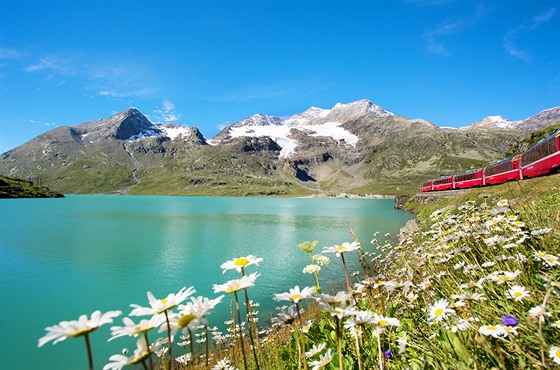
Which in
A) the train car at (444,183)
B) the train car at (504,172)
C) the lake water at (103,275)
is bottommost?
the lake water at (103,275)

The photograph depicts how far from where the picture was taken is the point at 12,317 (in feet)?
57.6

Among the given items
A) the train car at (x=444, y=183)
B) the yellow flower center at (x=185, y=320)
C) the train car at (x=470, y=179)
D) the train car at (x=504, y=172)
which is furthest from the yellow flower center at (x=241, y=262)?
the train car at (x=444, y=183)

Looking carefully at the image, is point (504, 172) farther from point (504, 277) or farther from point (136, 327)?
point (136, 327)

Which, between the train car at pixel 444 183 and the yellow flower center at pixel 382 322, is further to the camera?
the train car at pixel 444 183

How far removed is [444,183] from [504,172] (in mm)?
37829

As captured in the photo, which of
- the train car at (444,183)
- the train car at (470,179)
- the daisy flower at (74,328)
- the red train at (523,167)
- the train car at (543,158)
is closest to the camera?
the daisy flower at (74,328)

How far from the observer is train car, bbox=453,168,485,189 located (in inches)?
2247

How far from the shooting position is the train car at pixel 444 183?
76688 millimetres

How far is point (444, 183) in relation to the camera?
81.2m

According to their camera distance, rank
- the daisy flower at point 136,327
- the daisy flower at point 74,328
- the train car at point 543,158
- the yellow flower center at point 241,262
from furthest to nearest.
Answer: the train car at point 543,158, the yellow flower center at point 241,262, the daisy flower at point 136,327, the daisy flower at point 74,328

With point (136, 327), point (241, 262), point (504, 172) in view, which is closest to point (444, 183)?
point (504, 172)

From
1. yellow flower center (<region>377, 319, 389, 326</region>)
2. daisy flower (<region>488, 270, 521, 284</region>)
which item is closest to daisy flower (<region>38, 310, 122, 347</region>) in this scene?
yellow flower center (<region>377, 319, 389, 326</region>)

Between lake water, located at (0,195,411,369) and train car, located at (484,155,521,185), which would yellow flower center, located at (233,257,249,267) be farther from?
train car, located at (484,155,521,185)

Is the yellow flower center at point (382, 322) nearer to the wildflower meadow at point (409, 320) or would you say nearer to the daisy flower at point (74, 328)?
the wildflower meadow at point (409, 320)
